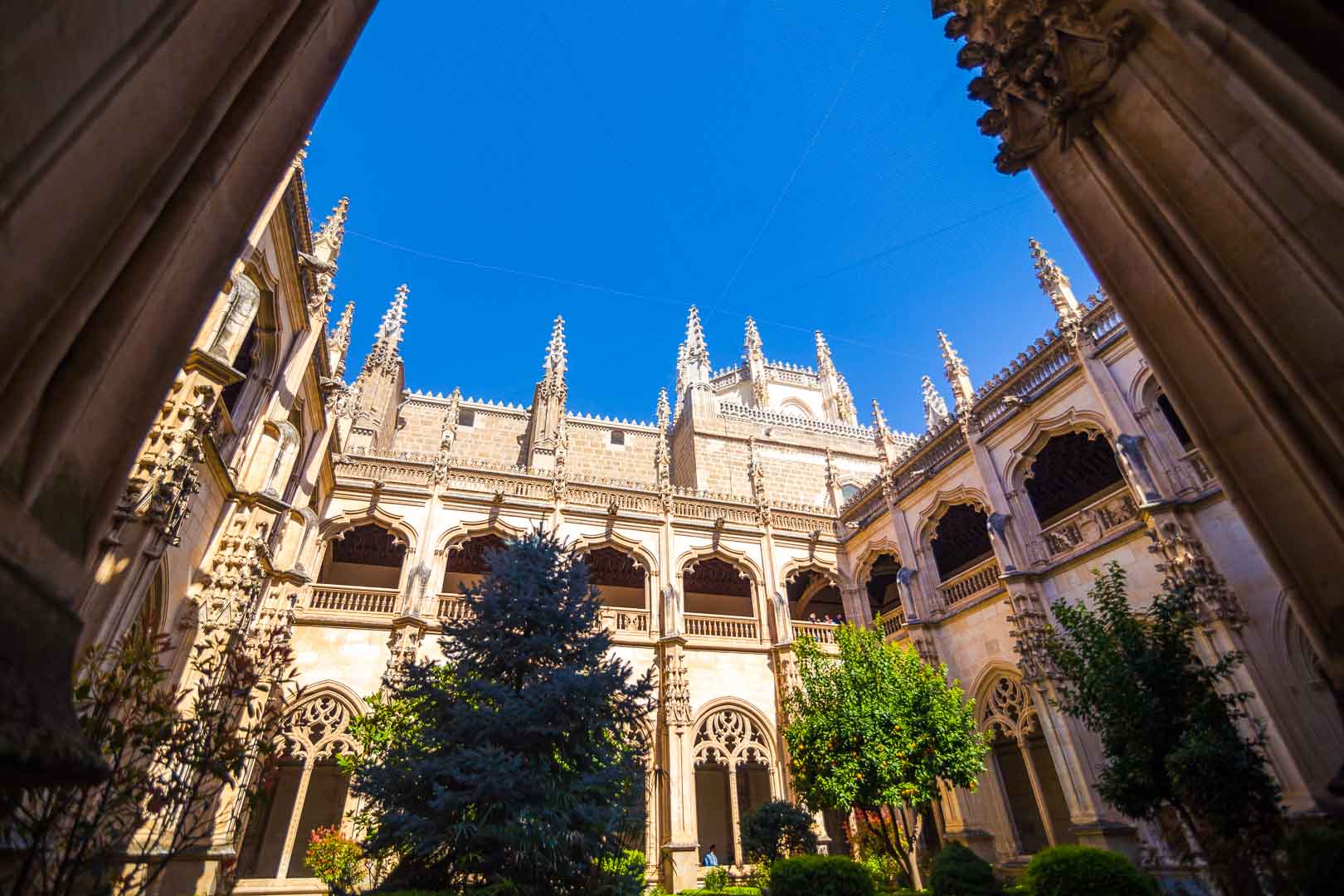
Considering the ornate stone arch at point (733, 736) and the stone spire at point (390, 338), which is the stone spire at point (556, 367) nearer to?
the stone spire at point (390, 338)

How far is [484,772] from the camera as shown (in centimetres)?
665

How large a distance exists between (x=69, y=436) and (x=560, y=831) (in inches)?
238

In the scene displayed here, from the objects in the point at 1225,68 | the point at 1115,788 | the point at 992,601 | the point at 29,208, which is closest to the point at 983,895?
the point at 1115,788

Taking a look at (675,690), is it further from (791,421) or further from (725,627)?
(791,421)

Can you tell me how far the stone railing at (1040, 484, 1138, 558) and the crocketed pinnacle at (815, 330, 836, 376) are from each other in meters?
27.0

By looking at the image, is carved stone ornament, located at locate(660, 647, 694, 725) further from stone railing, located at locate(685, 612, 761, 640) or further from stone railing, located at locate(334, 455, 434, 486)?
stone railing, located at locate(334, 455, 434, 486)

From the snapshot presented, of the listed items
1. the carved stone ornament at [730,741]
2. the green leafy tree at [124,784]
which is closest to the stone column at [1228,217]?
the green leafy tree at [124,784]

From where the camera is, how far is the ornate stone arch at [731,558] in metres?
19.3

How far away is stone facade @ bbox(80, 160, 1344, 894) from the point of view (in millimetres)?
9578

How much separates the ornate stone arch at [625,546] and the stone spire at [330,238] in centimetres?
998

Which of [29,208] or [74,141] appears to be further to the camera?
[74,141]

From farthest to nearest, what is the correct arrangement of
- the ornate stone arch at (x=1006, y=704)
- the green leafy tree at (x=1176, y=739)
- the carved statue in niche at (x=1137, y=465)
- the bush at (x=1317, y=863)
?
the ornate stone arch at (x=1006, y=704)
the carved statue in niche at (x=1137, y=465)
the green leafy tree at (x=1176, y=739)
the bush at (x=1317, y=863)

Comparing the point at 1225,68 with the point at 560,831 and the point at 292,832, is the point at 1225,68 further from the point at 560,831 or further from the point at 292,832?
the point at 292,832

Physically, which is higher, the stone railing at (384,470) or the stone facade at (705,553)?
the stone railing at (384,470)
